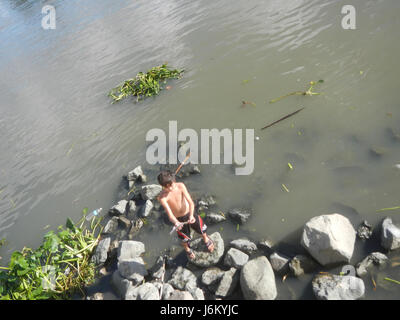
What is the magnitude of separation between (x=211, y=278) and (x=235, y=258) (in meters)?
0.49

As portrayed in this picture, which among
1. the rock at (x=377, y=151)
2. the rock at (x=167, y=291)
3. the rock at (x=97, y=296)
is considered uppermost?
the rock at (x=97, y=296)

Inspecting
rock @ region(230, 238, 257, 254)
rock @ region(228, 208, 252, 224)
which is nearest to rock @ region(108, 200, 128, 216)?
rock @ region(228, 208, 252, 224)

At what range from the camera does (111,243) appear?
564cm

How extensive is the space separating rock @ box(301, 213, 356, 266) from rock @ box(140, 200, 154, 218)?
3071 millimetres

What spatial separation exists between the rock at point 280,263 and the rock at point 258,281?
0.11 metres

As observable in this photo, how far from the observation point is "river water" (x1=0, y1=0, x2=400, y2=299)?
5391 mm

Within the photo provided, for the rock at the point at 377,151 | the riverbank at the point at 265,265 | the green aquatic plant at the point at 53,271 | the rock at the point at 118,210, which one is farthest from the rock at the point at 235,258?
the rock at the point at 377,151

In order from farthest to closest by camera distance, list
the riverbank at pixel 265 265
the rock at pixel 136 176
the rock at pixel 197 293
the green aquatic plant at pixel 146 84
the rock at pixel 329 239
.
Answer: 1. the green aquatic plant at pixel 146 84
2. the rock at pixel 136 176
3. the rock at pixel 197 293
4. the rock at pixel 329 239
5. the riverbank at pixel 265 265

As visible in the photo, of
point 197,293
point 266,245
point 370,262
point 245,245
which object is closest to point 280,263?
point 266,245

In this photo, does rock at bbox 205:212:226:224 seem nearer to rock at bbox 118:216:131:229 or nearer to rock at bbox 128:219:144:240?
rock at bbox 128:219:144:240

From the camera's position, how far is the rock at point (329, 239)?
13.4 ft

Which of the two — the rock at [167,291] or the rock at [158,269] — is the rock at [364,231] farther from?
the rock at [158,269]

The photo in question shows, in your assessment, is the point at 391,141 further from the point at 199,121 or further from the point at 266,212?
the point at 199,121
